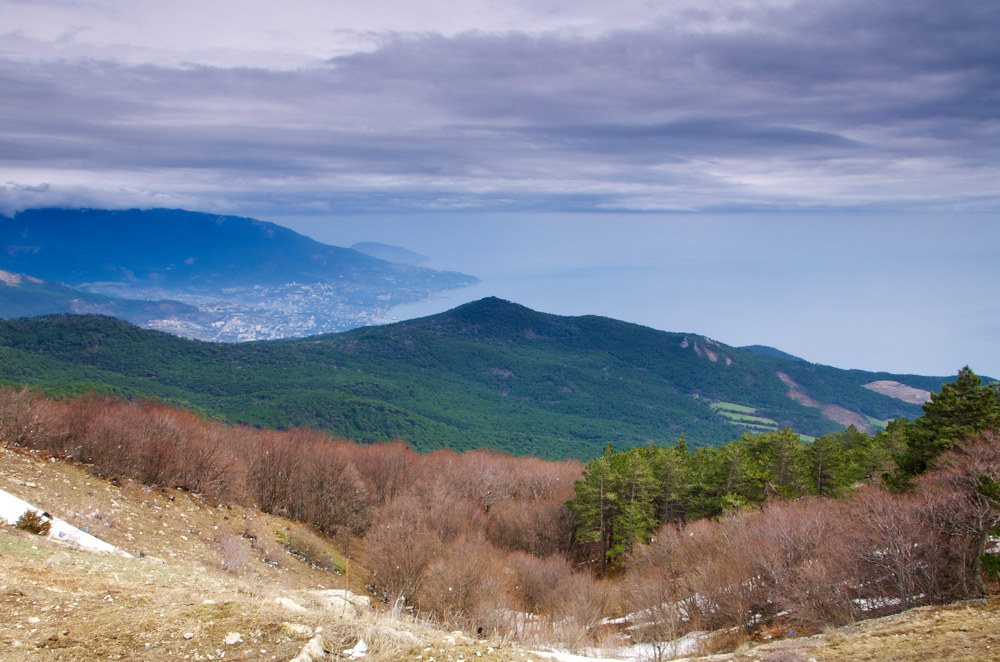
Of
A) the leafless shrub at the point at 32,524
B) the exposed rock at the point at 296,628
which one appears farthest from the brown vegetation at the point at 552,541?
the leafless shrub at the point at 32,524

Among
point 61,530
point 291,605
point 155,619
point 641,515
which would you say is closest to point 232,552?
point 61,530

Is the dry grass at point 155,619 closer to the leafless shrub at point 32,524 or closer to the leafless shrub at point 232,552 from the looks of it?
the leafless shrub at point 32,524

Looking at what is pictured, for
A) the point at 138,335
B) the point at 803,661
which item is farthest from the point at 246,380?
the point at 803,661

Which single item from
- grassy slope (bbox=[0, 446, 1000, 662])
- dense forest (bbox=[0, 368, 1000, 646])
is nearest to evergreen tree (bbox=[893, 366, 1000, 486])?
dense forest (bbox=[0, 368, 1000, 646])

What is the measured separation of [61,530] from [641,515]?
32.4 m

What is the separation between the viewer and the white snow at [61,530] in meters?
19.0

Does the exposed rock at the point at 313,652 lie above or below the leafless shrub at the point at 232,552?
above

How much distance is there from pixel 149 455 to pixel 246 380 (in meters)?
136

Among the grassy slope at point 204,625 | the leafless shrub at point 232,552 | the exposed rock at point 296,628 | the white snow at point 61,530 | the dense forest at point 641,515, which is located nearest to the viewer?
the grassy slope at point 204,625

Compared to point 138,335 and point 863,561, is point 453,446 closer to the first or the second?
point 138,335

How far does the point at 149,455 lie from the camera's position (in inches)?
1388

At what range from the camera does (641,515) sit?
40.4m

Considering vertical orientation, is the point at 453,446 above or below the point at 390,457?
below

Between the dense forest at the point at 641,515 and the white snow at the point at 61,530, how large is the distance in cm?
1062
